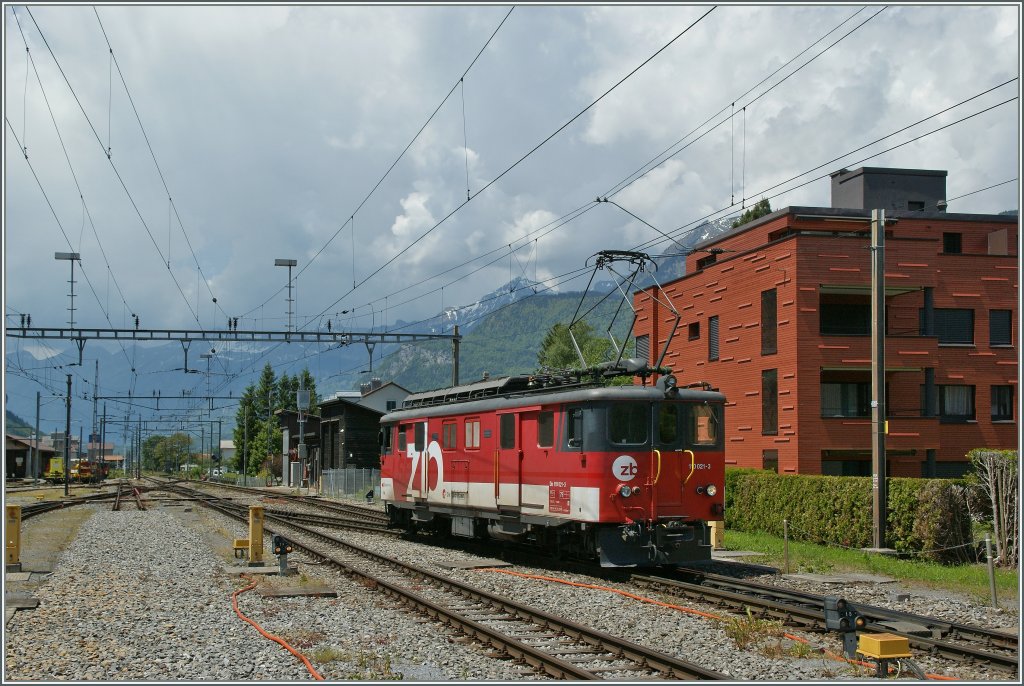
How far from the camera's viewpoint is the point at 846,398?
3650 cm

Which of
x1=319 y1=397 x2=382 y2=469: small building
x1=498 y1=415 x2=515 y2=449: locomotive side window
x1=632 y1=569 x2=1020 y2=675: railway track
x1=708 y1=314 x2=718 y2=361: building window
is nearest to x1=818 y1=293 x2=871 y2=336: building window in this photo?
x1=708 y1=314 x2=718 y2=361: building window

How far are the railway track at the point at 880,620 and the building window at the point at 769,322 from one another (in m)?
20.8

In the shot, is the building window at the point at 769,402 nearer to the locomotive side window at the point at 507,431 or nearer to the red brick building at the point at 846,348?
the red brick building at the point at 846,348

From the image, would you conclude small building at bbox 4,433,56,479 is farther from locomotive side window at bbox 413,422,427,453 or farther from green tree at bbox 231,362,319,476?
locomotive side window at bbox 413,422,427,453

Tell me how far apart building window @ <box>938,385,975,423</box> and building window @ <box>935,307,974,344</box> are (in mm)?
1874

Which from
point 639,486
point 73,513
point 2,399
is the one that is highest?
point 2,399

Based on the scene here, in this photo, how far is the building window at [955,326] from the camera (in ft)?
125

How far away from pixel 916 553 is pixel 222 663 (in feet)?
48.6

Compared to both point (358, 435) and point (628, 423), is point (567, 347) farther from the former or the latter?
point (628, 423)

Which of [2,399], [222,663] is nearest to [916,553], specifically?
[222,663]

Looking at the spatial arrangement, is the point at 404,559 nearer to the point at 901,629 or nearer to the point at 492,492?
the point at 492,492

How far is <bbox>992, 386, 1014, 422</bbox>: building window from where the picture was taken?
129ft

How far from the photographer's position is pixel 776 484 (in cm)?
2595

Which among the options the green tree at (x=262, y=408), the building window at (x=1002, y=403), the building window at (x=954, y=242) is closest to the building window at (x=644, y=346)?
the building window at (x=954, y=242)
